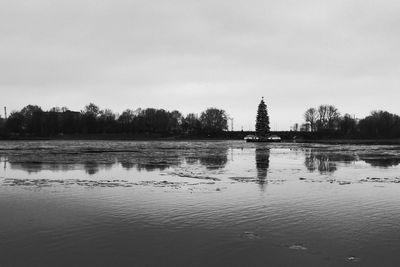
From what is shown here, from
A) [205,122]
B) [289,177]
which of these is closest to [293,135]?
[205,122]

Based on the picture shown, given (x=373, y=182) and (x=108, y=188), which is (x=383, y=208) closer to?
(x=373, y=182)

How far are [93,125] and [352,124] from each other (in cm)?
9848

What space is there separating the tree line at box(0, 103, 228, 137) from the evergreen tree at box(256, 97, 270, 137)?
4828 cm

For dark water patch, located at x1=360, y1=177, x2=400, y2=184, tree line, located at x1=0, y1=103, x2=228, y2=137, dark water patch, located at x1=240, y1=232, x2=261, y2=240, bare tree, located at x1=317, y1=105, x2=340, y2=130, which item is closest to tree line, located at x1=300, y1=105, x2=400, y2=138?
bare tree, located at x1=317, y1=105, x2=340, y2=130

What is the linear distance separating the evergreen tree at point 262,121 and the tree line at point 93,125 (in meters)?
48.3

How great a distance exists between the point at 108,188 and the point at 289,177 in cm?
1036

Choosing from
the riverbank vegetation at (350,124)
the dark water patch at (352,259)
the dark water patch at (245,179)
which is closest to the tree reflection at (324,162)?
the dark water patch at (245,179)

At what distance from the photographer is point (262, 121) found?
12088cm

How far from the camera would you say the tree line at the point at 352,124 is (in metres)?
152

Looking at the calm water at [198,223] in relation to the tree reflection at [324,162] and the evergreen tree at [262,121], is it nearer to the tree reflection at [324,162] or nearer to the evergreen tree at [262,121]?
the tree reflection at [324,162]

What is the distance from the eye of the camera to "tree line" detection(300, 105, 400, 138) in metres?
152

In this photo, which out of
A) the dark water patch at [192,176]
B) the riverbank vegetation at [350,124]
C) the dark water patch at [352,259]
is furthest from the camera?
the riverbank vegetation at [350,124]

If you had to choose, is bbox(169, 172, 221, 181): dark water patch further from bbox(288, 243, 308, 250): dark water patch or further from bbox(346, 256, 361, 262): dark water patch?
bbox(346, 256, 361, 262): dark water patch

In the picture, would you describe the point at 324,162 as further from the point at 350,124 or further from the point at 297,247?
the point at 350,124
